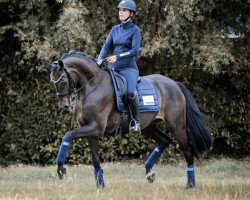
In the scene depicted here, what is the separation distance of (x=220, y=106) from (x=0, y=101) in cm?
624

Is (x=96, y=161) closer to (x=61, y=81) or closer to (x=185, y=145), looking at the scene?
(x=61, y=81)

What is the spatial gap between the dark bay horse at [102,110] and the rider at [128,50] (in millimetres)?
261

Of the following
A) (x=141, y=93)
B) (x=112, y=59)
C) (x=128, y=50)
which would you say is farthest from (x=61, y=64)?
(x=141, y=93)

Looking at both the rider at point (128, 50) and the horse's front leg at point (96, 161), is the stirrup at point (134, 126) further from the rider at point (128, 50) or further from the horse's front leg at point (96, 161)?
the horse's front leg at point (96, 161)

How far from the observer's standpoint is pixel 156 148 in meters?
9.93

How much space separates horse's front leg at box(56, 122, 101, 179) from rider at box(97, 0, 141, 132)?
2.78 ft

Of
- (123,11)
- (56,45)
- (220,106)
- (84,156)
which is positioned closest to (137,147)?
→ (84,156)

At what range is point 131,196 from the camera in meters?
7.45

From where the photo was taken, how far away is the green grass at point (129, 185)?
295 inches

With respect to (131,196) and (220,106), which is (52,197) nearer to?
(131,196)

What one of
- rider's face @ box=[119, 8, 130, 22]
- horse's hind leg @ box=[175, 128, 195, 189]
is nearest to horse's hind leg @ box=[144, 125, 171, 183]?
horse's hind leg @ box=[175, 128, 195, 189]

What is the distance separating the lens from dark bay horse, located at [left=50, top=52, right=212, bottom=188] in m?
8.25

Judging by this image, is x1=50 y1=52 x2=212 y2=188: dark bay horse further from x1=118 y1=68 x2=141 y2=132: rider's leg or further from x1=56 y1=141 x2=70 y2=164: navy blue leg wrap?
x1=118 y1=68 x2=141 y2=132: rider's leg

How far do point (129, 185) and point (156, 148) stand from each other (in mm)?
1017
